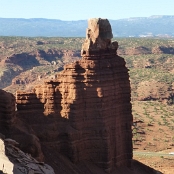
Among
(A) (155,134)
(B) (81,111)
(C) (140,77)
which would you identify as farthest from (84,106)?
(C) (140,77)

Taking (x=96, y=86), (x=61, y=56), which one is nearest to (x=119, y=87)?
(x=96, y=86)

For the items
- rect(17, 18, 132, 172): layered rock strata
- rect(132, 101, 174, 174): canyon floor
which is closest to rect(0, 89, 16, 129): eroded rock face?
rect(17, 18, 132, 172): layered rock strata

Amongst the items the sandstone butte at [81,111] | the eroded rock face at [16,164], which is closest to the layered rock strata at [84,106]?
the sandstone butte at [81,111]

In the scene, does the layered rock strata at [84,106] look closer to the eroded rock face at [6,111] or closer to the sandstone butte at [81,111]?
the sandstone butte at [81,111]

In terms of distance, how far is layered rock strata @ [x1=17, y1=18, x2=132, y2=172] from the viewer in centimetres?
2708

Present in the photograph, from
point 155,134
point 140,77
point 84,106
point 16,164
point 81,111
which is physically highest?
point 16,164

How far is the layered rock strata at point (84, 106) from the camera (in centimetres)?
2708

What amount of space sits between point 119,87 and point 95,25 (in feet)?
13.6

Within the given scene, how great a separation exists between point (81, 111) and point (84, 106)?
0.34 meters

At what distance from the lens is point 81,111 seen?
27.3 metres

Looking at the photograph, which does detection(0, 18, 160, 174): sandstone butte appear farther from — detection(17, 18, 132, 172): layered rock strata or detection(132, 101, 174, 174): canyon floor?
detection(132, 101, 174, 174): canyon floor

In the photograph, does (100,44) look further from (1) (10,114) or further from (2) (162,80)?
(2) (162,80)

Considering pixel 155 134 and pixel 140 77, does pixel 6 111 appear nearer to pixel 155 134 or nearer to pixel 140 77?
pixel 155 134

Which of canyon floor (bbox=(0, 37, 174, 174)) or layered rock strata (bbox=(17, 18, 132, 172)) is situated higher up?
layered rock strata (bbox=(17, 18, 132, 172))
